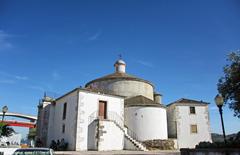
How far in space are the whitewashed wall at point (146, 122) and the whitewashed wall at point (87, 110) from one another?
1.32 metres

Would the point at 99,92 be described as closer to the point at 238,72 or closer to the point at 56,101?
the point at 56,101

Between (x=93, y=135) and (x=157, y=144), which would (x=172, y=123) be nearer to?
(x=157, y=144)

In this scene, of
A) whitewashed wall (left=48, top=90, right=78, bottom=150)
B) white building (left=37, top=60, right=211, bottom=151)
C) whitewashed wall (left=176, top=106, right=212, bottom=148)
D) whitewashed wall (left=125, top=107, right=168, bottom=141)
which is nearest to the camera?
white building (left=37, top=60, right=211, bottom=151)

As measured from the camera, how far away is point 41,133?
31984 mm

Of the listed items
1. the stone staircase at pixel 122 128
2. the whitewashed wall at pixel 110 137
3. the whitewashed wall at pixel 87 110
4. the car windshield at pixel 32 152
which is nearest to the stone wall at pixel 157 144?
the stone staircase at pixel 122 128

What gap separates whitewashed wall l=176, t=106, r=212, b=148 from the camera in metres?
32.5

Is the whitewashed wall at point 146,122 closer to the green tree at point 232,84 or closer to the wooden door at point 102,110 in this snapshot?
the wooden door at point 102,110

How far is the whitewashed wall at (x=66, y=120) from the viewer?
2498 cm

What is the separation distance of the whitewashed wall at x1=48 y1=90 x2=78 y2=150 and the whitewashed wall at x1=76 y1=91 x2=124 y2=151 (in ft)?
2.03

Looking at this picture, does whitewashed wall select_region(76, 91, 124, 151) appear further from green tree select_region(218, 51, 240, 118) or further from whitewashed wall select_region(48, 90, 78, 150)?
green tree select_region(218, 51, 240, 118)

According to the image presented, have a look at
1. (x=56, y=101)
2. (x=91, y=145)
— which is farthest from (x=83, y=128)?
(x=56, y=101)

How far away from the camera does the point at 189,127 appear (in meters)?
33.0

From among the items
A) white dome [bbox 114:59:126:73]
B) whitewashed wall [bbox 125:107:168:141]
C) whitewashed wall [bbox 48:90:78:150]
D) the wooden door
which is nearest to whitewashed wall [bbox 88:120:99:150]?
whitewashed wall [bbox 48:90:78:150]

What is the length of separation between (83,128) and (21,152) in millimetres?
16096
